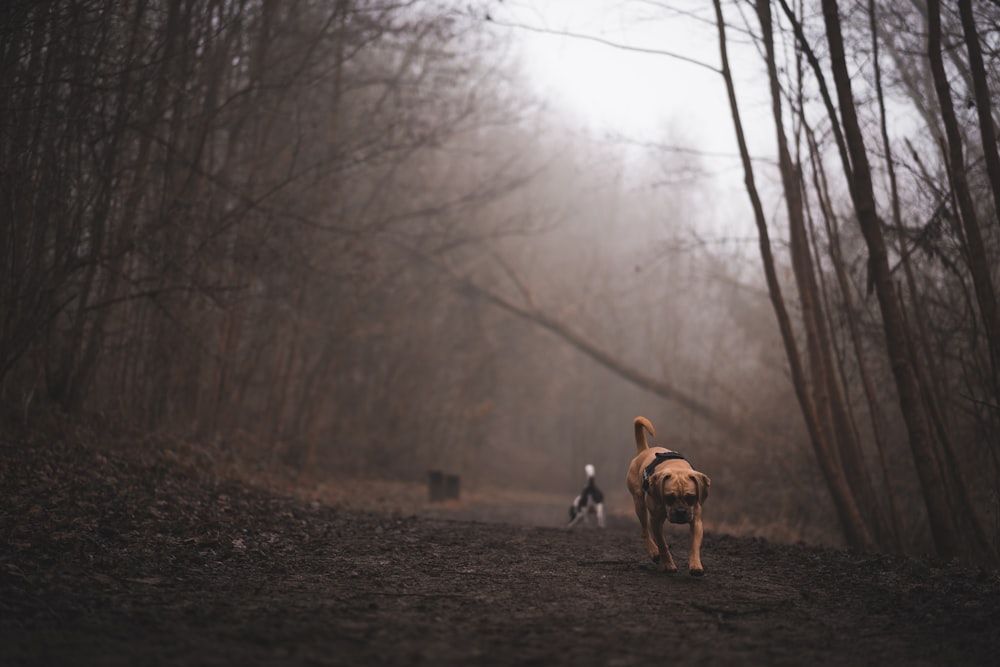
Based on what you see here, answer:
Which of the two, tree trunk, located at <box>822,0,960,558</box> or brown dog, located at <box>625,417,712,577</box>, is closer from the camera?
brown dog, located at <box>625,417,712,577</box>

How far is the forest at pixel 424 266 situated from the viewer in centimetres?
829

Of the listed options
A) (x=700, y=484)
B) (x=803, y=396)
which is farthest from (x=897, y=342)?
(x=700, y=484)

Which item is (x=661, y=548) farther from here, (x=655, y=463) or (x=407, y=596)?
(x=407, y=596)

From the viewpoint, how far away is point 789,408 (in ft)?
58.5

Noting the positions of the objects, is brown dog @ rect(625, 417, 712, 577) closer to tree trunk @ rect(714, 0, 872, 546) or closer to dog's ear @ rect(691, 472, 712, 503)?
dog's ear @ rect(691, 472, 712, 503)

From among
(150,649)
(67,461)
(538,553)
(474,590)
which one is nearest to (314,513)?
(67,461)

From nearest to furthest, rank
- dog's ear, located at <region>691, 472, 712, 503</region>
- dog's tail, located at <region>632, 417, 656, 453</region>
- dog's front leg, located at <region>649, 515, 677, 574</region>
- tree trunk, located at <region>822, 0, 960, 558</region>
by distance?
dog's ear, located at <region>691, 472, 712, 503</region> < dog's front leg, located at <region>649, 515, 677, 574</region> < dog's tail, located at <region>632, 417, 656, 453</region> < tree trunk, located at <region>822, 0, 960, 558</region>

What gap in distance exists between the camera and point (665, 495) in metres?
5.17

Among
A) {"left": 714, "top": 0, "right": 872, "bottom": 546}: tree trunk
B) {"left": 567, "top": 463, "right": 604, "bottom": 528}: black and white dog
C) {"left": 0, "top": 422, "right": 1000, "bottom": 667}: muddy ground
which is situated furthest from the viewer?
{"left": 567, "top": 463, "right": 604, "bottom": 528}: black and white dog

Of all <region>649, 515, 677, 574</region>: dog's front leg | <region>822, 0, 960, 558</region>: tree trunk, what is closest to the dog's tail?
<region>649, 515, 677, 574</region>: dog's front leg

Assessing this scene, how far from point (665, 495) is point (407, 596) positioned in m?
1.75

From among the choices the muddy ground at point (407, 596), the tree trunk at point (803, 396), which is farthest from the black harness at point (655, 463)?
the tree trunk at point (803, 396)

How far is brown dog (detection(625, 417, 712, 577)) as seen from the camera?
5.13 metres

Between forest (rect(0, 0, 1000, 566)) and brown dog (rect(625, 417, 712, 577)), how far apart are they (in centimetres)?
334
